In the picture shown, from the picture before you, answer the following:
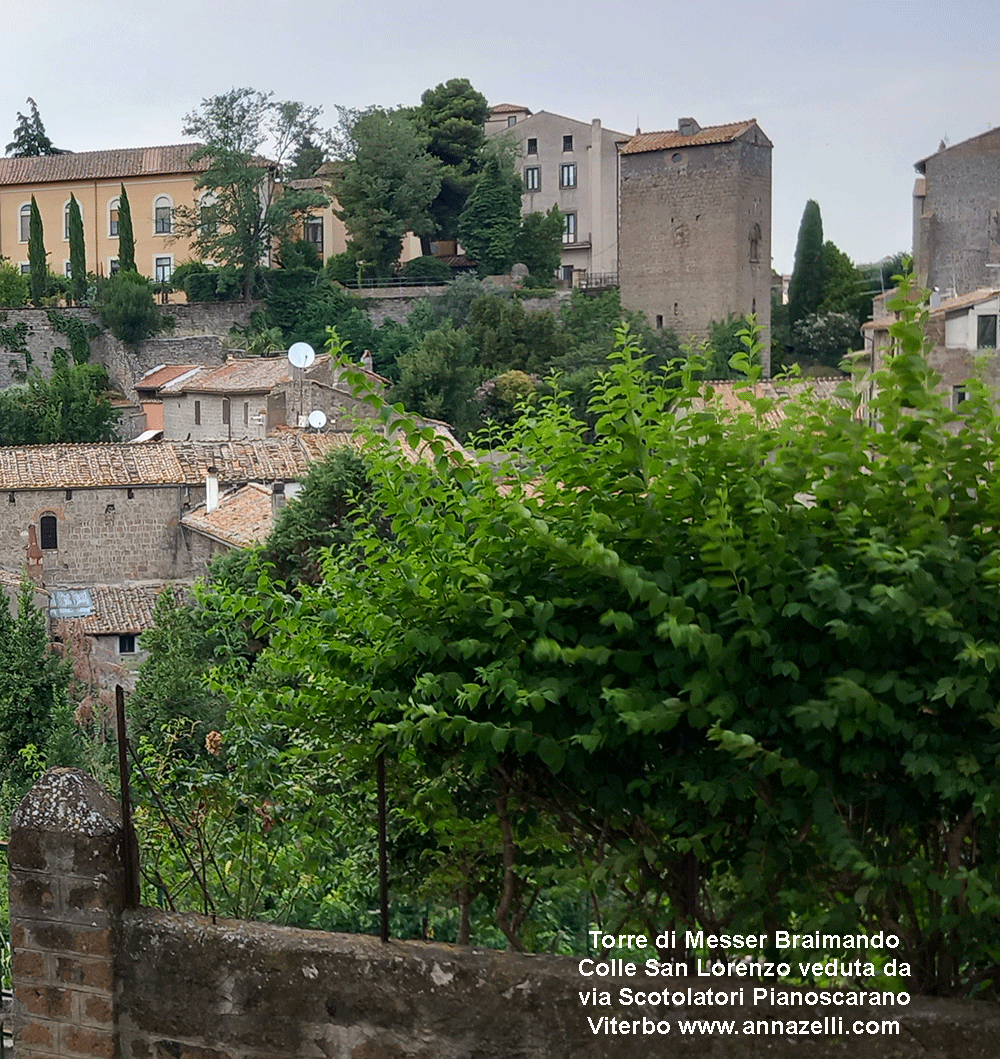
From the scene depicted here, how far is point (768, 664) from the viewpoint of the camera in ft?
10.8

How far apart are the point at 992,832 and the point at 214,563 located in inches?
834

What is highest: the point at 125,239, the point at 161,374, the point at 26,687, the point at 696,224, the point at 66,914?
the point at 696,224

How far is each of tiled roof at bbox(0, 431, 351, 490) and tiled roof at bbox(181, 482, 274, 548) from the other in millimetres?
826

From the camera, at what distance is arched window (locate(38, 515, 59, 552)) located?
29.0 metres

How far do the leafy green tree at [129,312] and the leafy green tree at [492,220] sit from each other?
12.8 m

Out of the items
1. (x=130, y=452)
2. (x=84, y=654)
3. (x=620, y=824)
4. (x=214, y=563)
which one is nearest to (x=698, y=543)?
(x=620, y=824)

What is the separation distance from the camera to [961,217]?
43.5m

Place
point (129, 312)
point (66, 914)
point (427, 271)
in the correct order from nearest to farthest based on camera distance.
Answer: point (66, 914) → point (129, 312) → point (427, 271)

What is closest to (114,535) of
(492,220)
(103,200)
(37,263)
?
(37,263)

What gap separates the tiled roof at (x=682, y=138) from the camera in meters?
52.6

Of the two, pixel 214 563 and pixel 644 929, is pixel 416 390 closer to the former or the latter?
pixel 214 563

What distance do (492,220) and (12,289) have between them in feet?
60.5

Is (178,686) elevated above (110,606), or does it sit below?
above

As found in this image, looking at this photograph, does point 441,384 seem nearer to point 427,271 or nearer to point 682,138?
point 427,271
